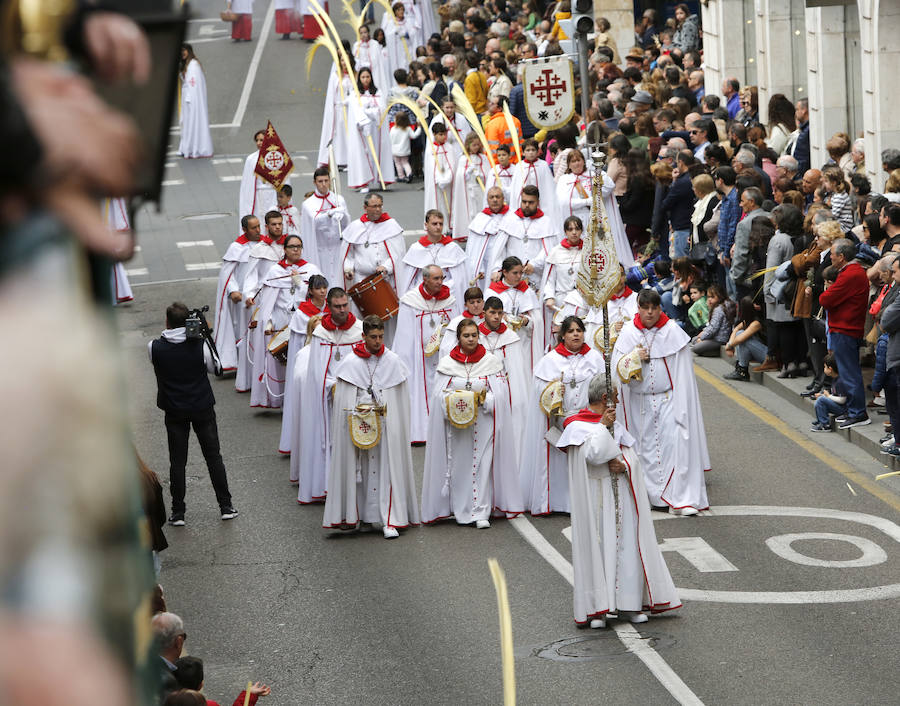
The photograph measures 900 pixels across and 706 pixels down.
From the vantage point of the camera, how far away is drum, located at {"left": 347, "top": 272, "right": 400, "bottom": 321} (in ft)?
52.6

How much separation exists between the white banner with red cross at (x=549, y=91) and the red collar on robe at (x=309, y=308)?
7836 mm

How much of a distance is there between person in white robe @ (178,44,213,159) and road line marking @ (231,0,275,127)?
268 cm

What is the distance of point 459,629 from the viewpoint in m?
10.6

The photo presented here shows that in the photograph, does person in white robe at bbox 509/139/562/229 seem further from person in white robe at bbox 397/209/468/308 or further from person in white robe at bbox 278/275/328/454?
person in white robe at bbox 278/275/328/454

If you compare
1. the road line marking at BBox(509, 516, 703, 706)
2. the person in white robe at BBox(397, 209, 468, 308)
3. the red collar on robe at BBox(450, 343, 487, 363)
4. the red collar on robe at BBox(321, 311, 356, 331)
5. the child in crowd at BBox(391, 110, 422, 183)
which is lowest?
the road line marking at BBox(509, 516, 703, 706)

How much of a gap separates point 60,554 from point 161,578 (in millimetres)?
11796

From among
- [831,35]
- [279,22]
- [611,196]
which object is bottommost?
[611,196]

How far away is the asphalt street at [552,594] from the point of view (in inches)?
375

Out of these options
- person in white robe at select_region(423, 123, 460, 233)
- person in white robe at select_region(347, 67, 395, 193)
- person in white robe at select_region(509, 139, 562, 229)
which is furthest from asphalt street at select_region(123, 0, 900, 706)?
person in white robe at select_region(347, 67, 395, 193)

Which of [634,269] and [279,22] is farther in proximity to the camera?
[279,22]

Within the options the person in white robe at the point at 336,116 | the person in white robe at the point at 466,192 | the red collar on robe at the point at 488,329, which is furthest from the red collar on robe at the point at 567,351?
the person in white robe at the point at 336,116

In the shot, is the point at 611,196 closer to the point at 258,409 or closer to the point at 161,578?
the point at 258,409

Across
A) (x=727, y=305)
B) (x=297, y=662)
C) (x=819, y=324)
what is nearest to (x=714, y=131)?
(x=727, y=305)

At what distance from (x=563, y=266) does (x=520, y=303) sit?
2.12m
